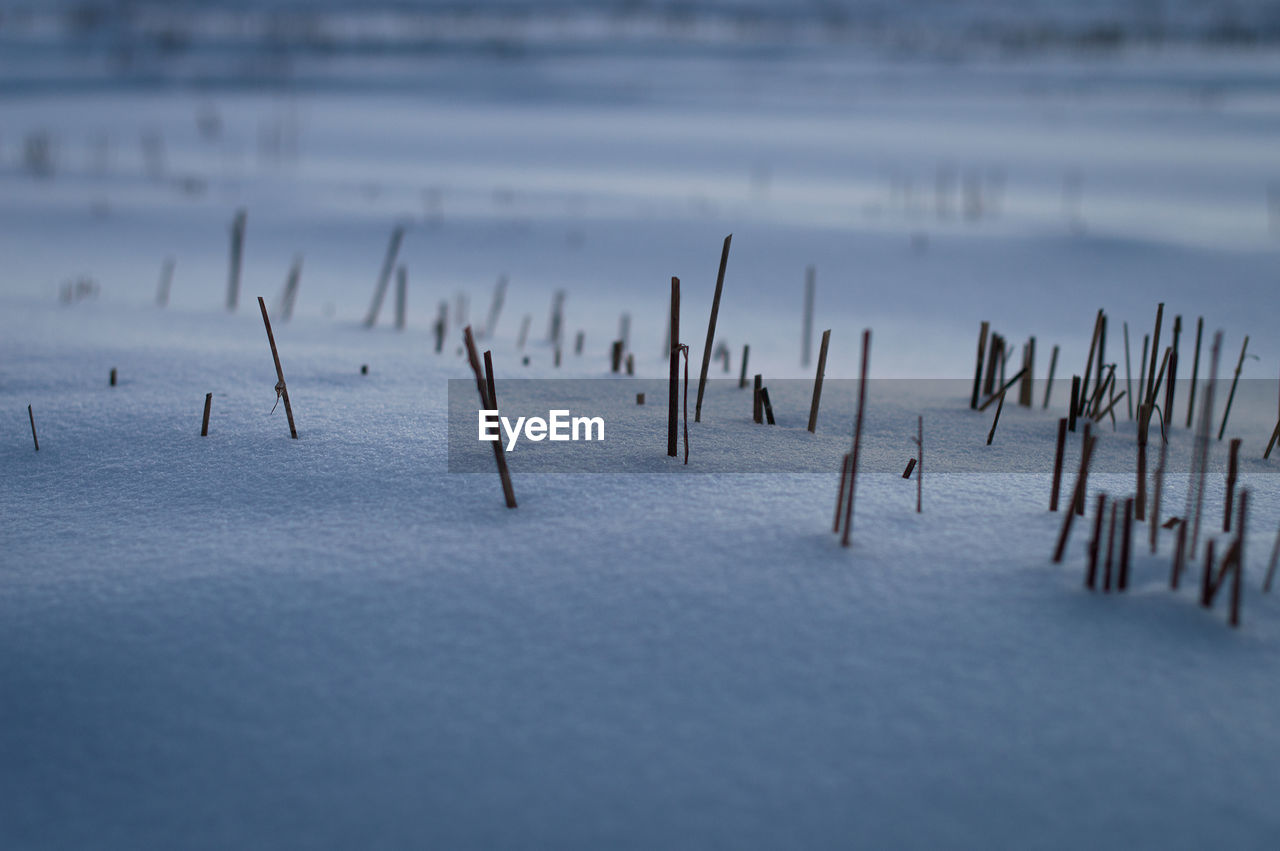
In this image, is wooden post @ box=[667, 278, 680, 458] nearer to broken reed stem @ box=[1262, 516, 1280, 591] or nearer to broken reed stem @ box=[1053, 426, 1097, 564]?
broken reed stem @ box=[1053, 426, 1097, 564]

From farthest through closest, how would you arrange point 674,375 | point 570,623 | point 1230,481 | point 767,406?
point 767,406 < point 674,375 < point 1230,481 < point 570,623

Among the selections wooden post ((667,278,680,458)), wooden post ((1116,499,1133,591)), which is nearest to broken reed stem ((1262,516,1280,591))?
wooden post ((1116,499,1133,591))

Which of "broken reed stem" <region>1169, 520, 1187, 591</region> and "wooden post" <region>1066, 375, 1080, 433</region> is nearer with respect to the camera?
"broken reed stem" <region>1169, 520, 1187, 591</region>

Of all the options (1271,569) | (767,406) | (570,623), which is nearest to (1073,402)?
(767,406)

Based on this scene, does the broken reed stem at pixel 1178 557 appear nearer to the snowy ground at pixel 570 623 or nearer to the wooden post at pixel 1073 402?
the snowy ground at pixel 570 623

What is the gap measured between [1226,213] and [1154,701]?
689 cm

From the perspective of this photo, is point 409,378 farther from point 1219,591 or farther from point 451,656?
point 1219,591

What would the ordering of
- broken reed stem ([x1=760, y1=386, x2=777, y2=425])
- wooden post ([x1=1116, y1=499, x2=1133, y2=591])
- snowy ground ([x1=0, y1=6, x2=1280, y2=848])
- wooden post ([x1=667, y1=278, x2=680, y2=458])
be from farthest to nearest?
broken reed stem ([x1=760, y1=386, x2=777, y2=425]), wooden post ([x1=667, y1=278, x2=680, y2=458]), wooden post ([x1=1116, y1=499, x2=1133, y2=591]), snowy ground ([x1=0, y1=6, x2=1280, y2=848])

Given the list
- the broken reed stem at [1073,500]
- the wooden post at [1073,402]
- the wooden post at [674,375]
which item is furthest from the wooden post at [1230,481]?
the wooden post at [674,375]

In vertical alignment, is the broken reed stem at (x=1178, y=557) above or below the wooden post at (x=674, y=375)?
below

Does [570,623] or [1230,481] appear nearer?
[570,623]

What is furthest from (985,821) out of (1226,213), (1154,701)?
(1226,213)

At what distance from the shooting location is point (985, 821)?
36.1 inches

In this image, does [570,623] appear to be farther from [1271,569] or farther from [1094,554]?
[1271,569]
